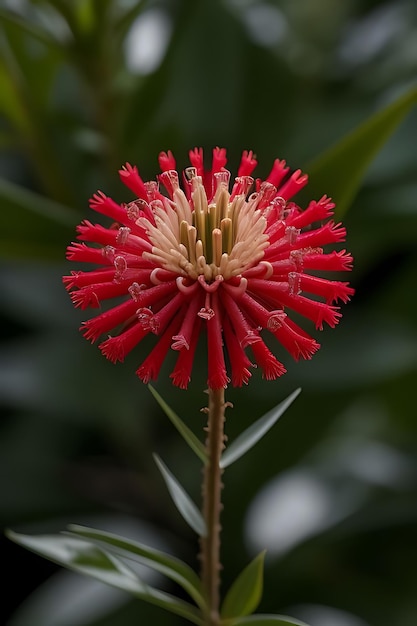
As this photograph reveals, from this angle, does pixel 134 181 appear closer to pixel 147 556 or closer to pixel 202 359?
pixel 147 556

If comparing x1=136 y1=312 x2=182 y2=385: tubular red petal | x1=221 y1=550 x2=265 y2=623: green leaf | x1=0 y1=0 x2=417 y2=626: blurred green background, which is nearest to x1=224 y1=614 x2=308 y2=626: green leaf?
x1=221 y1=550 x2=265 y2=623: green leaf

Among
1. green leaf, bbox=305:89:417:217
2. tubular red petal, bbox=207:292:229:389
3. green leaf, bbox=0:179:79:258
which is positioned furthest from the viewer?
green leaf, bbox=0:179:79:258

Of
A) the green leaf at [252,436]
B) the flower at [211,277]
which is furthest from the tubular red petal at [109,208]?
the green leaf at [252,436]

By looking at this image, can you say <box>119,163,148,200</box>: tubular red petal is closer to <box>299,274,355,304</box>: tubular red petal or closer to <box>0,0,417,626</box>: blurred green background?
<box>299,274,355,304</box>: tubular red petal

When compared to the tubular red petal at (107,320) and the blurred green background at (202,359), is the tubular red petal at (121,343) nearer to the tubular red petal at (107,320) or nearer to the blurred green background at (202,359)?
the tubular red petal at (107,320)

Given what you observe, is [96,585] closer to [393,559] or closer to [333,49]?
[393,559]

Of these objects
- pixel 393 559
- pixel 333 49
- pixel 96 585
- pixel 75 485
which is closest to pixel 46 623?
pixel 96 585
